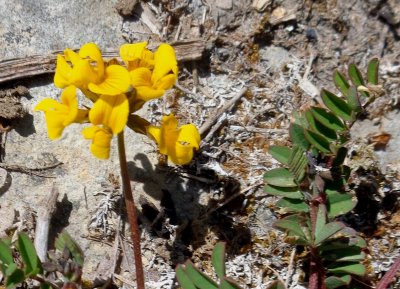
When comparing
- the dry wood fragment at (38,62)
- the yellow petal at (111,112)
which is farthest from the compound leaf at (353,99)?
the dry wood fragment at (38,62)

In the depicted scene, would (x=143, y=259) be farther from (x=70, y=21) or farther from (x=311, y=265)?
(x=70, y=21)

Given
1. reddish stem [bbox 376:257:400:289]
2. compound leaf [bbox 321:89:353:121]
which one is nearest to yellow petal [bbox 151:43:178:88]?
A: compound leaf [bbox 321:89:353:121]

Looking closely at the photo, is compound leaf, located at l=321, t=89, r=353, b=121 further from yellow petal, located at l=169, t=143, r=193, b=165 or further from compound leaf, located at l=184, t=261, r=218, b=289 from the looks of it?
compound leaf, located at l=184, t=261, r=218, b=289

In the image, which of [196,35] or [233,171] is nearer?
[233,171]

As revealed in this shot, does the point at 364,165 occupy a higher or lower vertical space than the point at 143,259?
higher

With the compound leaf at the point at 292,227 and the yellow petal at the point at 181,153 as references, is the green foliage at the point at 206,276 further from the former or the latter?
the yellow petal at the point at 181,153

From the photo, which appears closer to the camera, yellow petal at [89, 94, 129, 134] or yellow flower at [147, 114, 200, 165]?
yellow petal at [89, 94, 129, 134]

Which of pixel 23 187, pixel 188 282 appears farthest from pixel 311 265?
pixel 23 187
